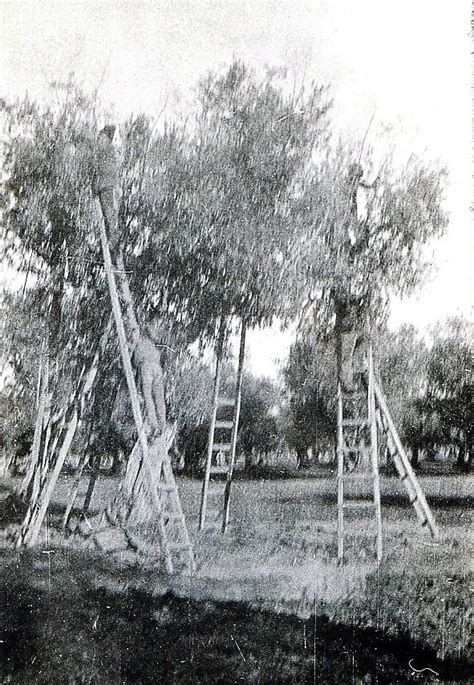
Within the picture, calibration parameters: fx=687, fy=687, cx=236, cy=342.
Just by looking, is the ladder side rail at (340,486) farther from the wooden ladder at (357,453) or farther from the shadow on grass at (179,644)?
the shadow on grass at (179,644)

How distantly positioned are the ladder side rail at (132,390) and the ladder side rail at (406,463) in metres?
1.20

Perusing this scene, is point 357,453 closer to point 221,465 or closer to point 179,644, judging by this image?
point 221,465

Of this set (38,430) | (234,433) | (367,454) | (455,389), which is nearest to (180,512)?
(234,433)

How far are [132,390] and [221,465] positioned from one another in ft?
2.01

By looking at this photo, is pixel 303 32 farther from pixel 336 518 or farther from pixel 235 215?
pixel 336 518

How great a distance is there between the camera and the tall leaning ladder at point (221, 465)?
3.51m

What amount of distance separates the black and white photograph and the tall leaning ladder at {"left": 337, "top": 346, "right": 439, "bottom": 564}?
0.04ft

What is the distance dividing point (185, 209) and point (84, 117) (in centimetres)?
74

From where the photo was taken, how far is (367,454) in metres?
3.44

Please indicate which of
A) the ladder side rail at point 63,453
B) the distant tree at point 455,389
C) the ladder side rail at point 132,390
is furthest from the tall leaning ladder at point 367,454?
the ladder side rail at point 63,453

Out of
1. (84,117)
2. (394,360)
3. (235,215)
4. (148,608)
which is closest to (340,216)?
(235,215)

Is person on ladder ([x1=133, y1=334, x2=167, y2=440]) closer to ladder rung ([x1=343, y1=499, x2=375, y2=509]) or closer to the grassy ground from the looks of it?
the grassy ground

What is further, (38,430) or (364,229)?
(38,430)

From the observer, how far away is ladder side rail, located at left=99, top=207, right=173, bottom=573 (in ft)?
11.5
